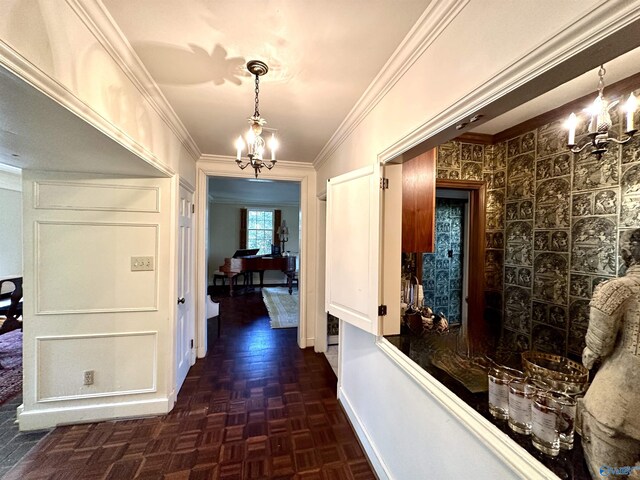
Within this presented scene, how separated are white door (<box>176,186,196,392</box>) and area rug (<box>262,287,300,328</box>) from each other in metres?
1.45

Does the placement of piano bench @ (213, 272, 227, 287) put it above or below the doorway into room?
below

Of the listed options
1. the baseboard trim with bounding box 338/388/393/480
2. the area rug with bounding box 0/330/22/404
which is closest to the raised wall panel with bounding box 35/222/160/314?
the area rug with bounding box 0/330/22/404

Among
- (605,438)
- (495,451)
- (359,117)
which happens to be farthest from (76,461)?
(359,117)

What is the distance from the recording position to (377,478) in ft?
5.33

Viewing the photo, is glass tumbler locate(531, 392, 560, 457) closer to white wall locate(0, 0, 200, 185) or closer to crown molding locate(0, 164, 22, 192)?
white wall locate(0, 0, 200, 185)

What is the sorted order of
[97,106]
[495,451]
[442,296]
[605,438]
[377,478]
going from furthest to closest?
[442,296] → [377,478] → [97,106] → [495,451] → [605,438]

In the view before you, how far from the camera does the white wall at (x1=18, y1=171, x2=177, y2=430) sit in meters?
2.00

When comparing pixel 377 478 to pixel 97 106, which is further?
pixel 377 478

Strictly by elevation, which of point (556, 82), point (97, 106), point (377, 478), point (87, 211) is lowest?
point (377, 478)

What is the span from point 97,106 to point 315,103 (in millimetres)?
1305

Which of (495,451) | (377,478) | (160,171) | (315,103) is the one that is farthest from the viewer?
(160,171)

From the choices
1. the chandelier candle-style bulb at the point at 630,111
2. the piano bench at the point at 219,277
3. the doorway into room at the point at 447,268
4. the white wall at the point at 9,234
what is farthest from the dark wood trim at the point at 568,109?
the white wall at the point at 9,234

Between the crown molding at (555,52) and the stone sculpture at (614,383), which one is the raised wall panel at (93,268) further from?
the stone sculpture at (614,383)

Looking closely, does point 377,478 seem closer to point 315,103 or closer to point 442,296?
point 442,296
